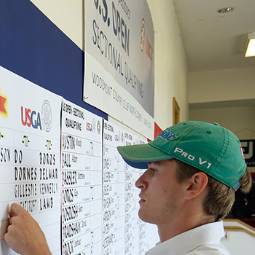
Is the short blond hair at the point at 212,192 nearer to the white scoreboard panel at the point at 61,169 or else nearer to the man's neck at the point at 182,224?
the man's neck at the point at 182,224

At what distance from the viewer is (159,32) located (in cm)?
287

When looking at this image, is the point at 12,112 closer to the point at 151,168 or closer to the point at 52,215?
the point at 52,215

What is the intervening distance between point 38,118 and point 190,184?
39 cm

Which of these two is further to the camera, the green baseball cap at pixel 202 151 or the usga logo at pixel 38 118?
the green baseball cap at pixel 202 151

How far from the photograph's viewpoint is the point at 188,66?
19.3ft

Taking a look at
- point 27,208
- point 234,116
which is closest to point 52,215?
point 27,208

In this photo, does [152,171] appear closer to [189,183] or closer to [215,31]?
[189,183]

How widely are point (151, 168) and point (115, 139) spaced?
40 centimetres

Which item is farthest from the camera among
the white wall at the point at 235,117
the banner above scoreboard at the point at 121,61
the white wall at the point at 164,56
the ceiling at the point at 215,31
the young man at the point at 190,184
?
the white wall at the point at 235,117

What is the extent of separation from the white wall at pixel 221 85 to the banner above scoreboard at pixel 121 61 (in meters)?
3.74

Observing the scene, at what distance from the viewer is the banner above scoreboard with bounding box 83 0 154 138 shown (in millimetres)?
1199

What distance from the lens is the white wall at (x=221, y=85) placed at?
5.85 meters

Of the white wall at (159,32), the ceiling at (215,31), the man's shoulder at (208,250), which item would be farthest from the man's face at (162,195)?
the ceiling at (215,31)

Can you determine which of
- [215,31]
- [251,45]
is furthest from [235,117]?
[215,31]
